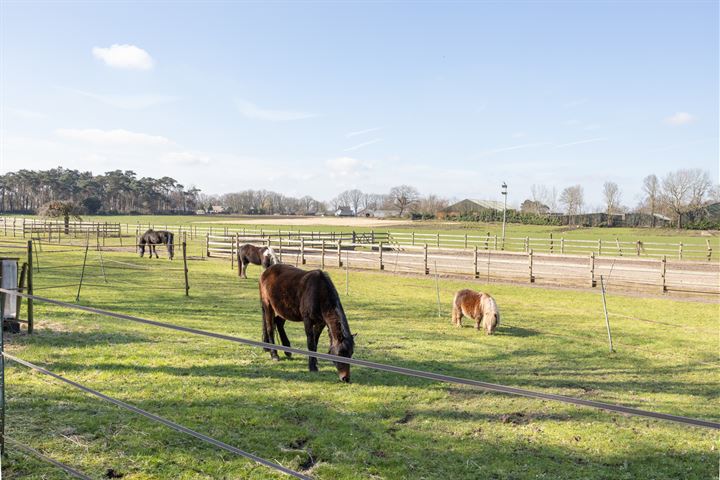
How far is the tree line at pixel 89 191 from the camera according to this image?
339ft

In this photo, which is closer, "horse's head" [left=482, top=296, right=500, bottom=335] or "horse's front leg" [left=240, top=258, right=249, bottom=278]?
"horse's head" [left=482, top=296, right=500, bottom=335]

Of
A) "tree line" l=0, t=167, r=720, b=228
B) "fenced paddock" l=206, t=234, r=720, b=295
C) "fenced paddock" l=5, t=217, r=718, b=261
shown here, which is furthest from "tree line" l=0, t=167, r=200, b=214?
"fenced paddock" l=206, t=234, r=720, b=295

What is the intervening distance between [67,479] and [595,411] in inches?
239

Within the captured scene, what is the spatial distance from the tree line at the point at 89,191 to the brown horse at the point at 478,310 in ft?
332

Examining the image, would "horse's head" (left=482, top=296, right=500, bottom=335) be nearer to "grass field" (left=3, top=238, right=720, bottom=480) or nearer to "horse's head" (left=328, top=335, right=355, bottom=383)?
"grass field" (left=3, top=238, right=720, bottom=480)

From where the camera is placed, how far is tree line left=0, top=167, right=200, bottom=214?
103188 millimetres

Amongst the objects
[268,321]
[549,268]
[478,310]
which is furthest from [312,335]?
[549,268]

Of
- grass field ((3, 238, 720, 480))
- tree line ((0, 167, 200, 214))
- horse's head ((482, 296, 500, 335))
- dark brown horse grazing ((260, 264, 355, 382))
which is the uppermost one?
tree line ((0, 167, 200, 214))

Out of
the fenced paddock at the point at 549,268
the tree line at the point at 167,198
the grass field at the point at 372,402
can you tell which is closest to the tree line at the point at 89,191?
the tree line at the point at 167,198

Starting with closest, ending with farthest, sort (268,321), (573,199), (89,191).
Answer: (268,321), (573,199), (89,191)

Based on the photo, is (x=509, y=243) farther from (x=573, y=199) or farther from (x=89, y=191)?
(x=89, y=191)

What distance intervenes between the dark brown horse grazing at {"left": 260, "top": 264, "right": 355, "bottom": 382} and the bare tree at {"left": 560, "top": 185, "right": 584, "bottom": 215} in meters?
85.0

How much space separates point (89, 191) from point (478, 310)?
394 feet

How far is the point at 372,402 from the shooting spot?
607cm
